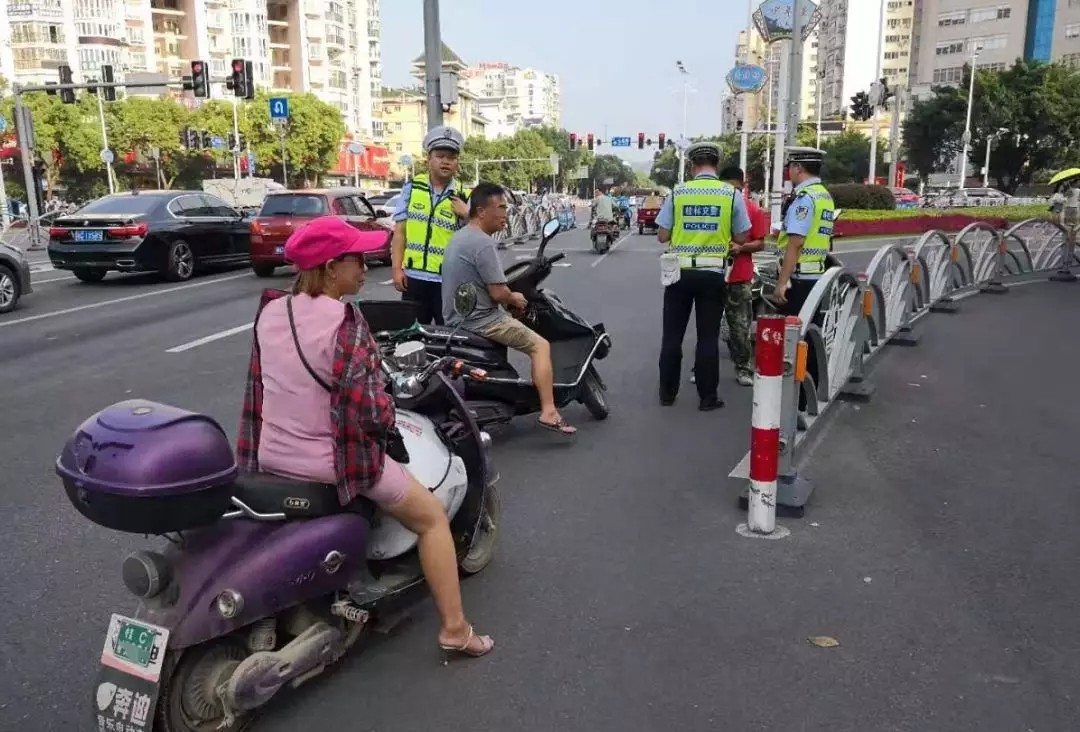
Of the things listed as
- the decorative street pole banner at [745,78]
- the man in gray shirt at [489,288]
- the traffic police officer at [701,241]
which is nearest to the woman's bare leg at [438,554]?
the man in gray shirt at [489,288]

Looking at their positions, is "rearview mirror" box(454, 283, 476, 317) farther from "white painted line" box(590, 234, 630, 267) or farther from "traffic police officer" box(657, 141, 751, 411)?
"white painted line" box(590, 234, 630, 267)

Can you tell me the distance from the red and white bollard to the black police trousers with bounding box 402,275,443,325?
2.70m

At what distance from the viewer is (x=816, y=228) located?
21.6 feet

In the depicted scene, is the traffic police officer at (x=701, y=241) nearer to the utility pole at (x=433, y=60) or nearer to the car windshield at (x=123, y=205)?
the utility pole at (x=433, y=60)

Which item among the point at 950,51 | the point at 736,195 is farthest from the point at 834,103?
the point at 736,195

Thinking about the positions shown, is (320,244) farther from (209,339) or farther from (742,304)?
(209,339)

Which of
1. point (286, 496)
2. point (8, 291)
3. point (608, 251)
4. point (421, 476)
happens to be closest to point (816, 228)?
point (421, 476)

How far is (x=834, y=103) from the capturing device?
119 metres

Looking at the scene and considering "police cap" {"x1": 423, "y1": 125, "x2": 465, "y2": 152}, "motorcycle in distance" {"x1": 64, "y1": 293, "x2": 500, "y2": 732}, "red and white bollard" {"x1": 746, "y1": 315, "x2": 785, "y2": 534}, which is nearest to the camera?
"motorcycle in distance" {"x1": 64, "y1": 293, "x2": 500, "y2": 732}

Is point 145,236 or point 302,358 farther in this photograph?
point 145,236

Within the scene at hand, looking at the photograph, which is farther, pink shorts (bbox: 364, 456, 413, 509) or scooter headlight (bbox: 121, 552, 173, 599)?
pink shorts (bbox: 364, 456, 413, 509)

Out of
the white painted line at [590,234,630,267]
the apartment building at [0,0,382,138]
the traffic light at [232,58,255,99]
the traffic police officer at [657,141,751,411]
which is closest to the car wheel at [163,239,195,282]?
the white painted line at [590,234,630,267]

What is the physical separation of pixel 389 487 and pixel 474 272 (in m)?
2.62

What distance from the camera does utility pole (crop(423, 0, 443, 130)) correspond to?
1495 cm
